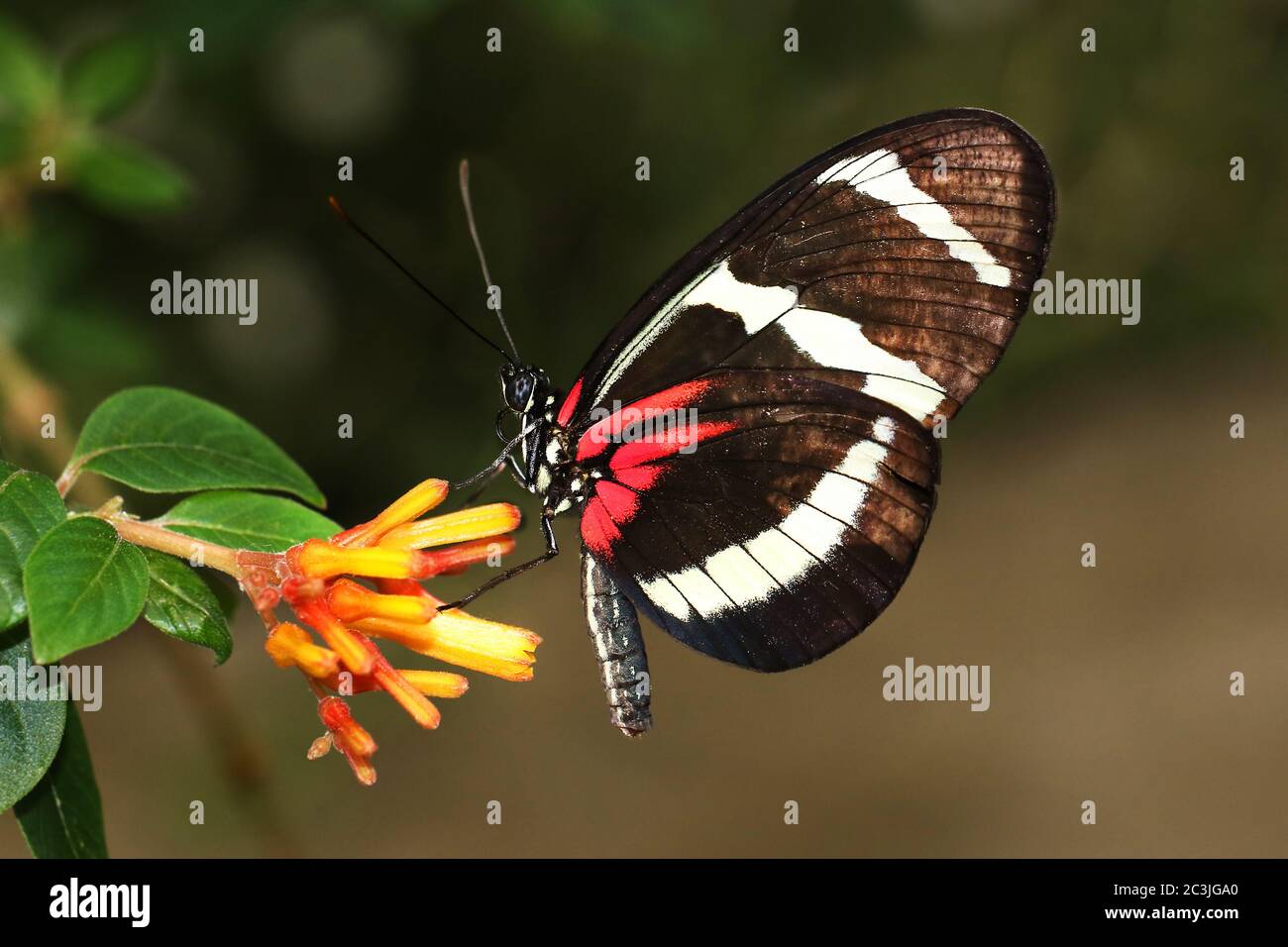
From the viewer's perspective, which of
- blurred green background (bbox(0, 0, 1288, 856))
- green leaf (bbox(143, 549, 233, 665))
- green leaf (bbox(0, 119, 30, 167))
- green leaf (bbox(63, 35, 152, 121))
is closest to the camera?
green leaf (bbox(143, 549, 233, 665))

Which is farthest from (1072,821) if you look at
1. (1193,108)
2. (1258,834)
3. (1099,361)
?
(1193,108)

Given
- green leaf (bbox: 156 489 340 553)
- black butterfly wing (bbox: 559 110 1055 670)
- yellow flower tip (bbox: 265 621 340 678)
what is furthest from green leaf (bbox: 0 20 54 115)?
yellow flower tip (bbox: 265 621 340 678)

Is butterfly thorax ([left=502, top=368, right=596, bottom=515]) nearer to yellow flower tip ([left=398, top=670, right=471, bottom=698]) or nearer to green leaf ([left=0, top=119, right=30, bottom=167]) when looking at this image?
yellow flower tip ([left=398, top=670, right=471, bottom=698])

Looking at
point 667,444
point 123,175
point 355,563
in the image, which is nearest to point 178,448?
point 355,563

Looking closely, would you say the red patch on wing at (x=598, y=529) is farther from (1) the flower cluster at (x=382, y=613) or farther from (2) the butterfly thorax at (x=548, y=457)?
(1) the flower cluster at (x=382, y=613)

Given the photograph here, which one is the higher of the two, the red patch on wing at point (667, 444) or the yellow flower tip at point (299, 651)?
the red patch on wing at point (667, 444)

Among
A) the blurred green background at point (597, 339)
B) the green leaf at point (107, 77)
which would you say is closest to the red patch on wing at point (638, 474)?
the green leaf at point (107, 77)
